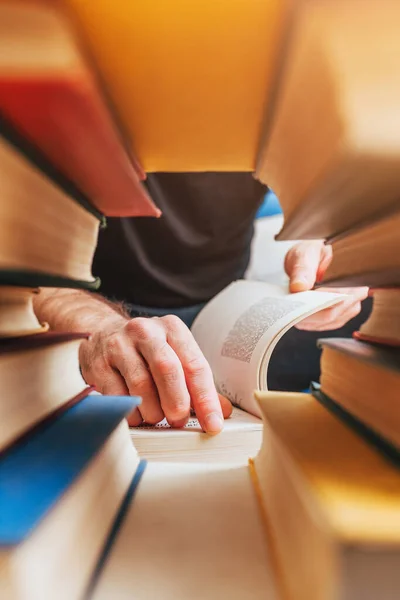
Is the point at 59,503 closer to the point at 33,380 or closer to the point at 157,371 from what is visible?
the point at 33,380

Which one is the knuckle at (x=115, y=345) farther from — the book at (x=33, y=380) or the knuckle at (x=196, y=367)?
the book at (x=33, y=380)

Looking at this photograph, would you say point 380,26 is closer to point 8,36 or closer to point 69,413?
point 8,36

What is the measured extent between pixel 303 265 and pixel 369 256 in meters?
0.59

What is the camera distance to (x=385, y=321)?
322 millimetres

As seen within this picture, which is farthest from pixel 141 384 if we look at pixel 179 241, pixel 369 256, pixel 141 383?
pixel 179 241

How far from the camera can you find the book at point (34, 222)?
0.72ft

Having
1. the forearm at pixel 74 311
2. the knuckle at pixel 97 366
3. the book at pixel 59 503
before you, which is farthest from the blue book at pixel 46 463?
the forearm at pixel 74 311

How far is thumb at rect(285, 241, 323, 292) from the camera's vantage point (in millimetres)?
808

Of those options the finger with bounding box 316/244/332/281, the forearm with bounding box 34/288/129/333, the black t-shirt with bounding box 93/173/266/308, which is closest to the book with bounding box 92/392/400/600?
the forearm with bounding box 34/288/129/333

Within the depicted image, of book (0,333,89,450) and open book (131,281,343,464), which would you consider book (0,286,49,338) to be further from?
open book (131,281,343,464)

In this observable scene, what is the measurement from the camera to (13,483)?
8.9 inches

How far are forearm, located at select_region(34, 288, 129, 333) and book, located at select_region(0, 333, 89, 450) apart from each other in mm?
358

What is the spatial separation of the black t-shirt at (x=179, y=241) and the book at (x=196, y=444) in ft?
2.14

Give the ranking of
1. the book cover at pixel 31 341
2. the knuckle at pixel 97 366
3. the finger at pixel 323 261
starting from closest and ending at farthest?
the book cover at pixel 31 341
the knuckle at pixel 97 366
the finger at pixel 323 261
